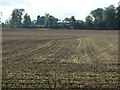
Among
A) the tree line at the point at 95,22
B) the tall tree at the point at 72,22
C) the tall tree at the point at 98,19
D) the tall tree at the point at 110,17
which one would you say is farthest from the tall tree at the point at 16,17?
the tall tree at the point at 110,17

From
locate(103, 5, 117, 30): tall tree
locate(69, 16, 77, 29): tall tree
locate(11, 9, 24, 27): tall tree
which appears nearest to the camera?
locate(103, 5, 117, 30): tall tree

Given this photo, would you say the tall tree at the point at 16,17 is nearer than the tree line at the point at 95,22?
No

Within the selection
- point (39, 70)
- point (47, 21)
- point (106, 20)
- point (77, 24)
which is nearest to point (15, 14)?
point (47, 21)

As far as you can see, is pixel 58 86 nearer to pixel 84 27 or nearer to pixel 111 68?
pixel 111 68

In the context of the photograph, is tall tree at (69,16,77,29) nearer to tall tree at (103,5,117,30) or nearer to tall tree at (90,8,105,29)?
tall tree at (90,8,105,29)

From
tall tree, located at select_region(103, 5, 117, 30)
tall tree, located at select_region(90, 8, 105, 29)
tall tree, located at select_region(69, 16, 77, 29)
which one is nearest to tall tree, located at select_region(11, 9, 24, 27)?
tall tree, located at select_region(69, 16, 77, 29)

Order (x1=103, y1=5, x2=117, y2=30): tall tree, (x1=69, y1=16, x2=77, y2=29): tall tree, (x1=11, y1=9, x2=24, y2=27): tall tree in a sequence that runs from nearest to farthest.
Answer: (x1=103, y1=5, x2=117, y2=30): tall tree → (x1=69, y1=16, x2=77, y2=29): tall tree → (x1=11, y1=9, x2=24, y2=27): tall tree

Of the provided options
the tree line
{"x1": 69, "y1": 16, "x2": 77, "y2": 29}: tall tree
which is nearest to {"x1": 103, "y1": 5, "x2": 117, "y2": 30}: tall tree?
Answer: the tree line

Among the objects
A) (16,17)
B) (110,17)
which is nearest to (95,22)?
(110,17)

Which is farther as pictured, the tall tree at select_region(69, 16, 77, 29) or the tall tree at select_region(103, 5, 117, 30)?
the tall tree at select_region(69, 16, 77, 29)

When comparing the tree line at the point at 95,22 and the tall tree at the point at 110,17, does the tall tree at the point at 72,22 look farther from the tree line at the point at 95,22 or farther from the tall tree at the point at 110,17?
the tall tree at the point at 110,17

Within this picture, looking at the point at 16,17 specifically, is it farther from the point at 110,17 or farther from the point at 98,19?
the point at 110,17

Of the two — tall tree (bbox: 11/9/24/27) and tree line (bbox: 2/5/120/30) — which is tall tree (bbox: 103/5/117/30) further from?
tall tree (bbox: 11/9/24/27)

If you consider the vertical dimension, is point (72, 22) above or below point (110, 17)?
below
